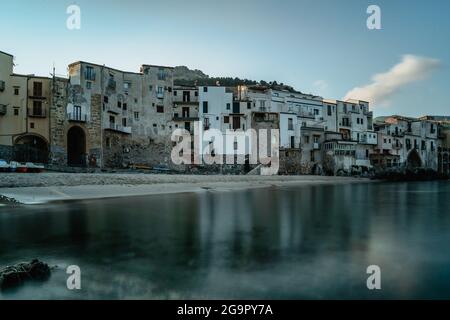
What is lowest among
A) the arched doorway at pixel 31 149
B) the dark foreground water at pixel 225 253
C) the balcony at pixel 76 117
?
the dark foreground water at pixel 225 253

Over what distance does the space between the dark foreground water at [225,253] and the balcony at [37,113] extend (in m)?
32.7

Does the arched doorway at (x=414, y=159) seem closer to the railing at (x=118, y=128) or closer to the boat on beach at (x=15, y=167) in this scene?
the railing at (x=118, y=128)

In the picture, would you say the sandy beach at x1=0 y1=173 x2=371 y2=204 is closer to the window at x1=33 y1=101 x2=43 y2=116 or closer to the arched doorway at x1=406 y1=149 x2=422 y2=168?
the window at x1=33 y1=101 x2=43 y2=116

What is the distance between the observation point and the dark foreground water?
6809 millimetres

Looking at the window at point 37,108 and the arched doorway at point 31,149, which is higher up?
the window at point 37,108

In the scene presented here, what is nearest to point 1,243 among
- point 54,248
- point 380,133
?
point 54,248

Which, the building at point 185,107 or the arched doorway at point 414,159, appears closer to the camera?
the building at point 185,107

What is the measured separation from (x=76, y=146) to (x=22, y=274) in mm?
47100

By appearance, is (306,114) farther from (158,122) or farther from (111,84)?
(111,84)

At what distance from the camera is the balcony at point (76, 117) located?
47.1 m

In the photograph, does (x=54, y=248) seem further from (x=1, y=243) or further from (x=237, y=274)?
(x=237, y=274)

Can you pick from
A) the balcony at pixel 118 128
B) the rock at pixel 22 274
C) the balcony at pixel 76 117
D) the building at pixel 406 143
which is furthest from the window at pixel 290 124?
the rock at pixel 22 274

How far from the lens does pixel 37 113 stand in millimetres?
45500
